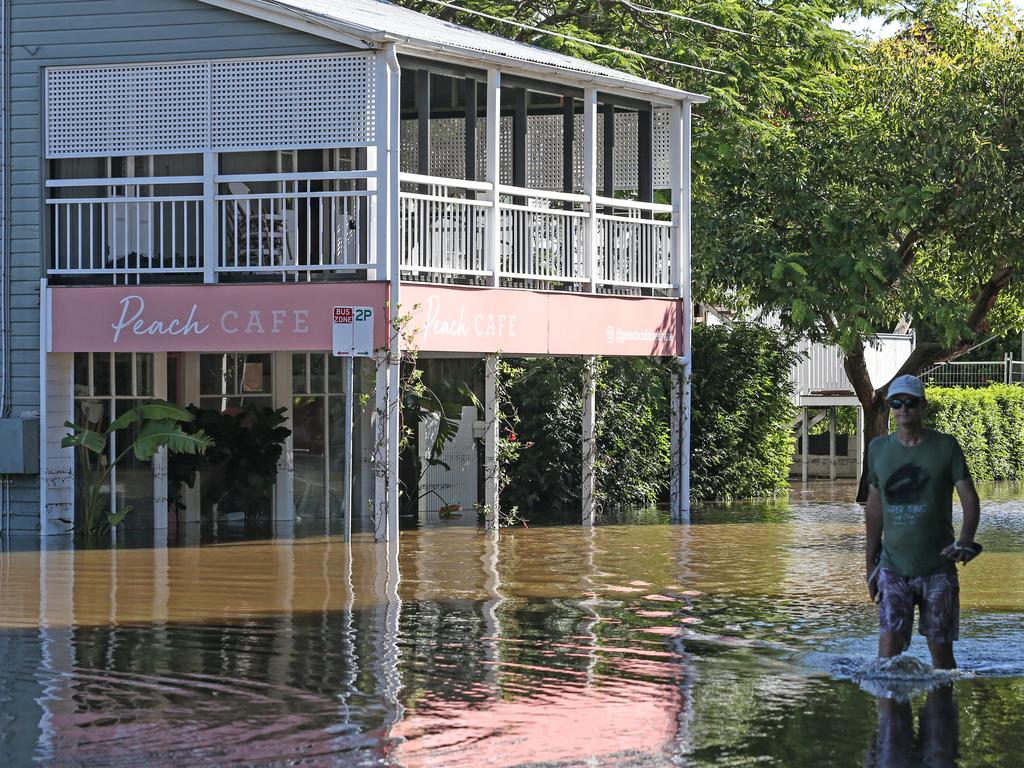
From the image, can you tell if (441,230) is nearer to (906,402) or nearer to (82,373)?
(82,373)

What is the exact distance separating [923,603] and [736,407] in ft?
61.6

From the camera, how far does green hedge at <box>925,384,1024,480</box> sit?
35094 mm

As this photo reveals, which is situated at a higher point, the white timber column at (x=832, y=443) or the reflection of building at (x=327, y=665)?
the white timber column at (x=832, y=443)

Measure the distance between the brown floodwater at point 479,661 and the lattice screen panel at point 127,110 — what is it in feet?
15.7

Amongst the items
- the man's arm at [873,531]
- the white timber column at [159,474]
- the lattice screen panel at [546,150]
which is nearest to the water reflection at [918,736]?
the man's arm at [873,531]

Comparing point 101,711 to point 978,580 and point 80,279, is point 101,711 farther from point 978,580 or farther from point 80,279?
point 80,279

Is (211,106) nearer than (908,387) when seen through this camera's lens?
No

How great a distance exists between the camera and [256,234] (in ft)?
70.1

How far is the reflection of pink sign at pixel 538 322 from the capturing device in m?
20.6

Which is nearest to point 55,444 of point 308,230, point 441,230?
point 308,230

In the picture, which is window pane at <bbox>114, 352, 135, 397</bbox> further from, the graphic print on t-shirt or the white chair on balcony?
the graphic print on t-shirt

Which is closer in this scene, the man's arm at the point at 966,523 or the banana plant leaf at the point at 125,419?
the man's arm at the point at 966,523

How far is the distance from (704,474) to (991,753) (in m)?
19.8

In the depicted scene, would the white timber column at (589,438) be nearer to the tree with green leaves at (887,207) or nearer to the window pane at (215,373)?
the tree with green leaves at (887,207)
